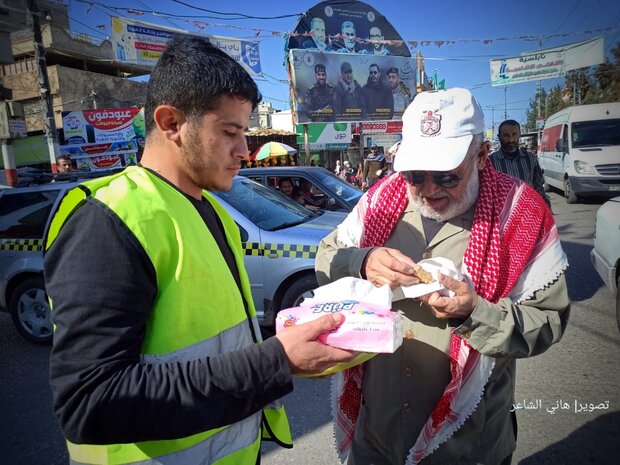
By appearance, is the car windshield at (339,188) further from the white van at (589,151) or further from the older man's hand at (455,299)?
the white van at (589,151)

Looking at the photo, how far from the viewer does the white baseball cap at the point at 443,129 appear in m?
1.41

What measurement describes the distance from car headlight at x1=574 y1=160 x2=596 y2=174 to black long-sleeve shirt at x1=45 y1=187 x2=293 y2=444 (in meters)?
12.1

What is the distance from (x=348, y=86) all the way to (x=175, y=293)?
19593 mm

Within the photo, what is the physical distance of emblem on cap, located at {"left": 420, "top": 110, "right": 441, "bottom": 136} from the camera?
4.73 ft

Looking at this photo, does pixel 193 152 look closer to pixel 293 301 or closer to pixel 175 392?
pixel 175 392

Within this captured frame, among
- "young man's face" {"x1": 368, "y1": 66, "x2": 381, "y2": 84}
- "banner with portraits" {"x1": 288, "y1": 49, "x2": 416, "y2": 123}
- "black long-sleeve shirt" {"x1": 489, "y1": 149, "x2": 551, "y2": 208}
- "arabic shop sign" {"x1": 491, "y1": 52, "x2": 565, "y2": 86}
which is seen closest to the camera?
"black long-sleeve shirt" {"x1": 489, "y1": 149, "x2": 551, "y2": 208}

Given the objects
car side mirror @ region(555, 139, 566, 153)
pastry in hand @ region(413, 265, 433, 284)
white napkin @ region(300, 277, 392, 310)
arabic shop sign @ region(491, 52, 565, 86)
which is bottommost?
white napkin @ region(300, 277, 392, 310)

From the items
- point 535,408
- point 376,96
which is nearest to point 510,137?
point 535,408

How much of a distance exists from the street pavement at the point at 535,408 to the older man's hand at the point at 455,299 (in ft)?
5.92

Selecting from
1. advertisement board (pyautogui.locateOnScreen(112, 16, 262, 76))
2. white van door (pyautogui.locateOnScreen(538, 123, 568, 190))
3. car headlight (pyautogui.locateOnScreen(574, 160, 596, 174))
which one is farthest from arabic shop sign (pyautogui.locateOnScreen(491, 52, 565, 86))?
advertisement board (pyautogui.locateOnScreen(112, 16, 262, 76))

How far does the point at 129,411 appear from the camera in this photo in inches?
32.2

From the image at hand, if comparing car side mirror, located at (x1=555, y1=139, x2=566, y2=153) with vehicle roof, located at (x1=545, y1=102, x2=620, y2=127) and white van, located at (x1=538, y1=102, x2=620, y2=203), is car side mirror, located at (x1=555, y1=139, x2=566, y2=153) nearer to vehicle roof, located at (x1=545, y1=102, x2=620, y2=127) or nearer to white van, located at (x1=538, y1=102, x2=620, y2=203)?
white van, located at (x1=538, y1=102, x2=620, y2=203)

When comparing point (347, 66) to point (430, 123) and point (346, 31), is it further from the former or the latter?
point (430, 123)

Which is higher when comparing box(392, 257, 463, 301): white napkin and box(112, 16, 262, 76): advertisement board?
box(112, 16, 262, 76): advertisement board
